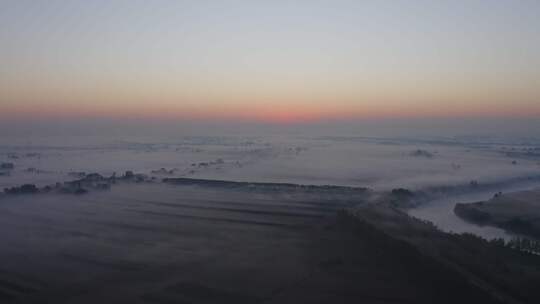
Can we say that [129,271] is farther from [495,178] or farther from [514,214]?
[495,178]

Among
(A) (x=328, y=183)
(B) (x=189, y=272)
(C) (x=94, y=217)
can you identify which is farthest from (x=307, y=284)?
(A) (x=328, y=183)

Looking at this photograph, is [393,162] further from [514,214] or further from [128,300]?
[128,300]

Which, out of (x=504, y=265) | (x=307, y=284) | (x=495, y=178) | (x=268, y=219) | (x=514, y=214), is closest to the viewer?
(x=307, y=284)

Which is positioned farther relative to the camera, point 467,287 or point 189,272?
point 189,272

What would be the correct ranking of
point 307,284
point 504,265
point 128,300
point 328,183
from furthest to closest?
point 328,183, point 504,265, point 307,284, point 128,300

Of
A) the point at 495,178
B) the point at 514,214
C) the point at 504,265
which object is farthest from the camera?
the point at 495,178

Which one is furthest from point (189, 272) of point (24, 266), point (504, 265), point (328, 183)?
point (328, 183)
